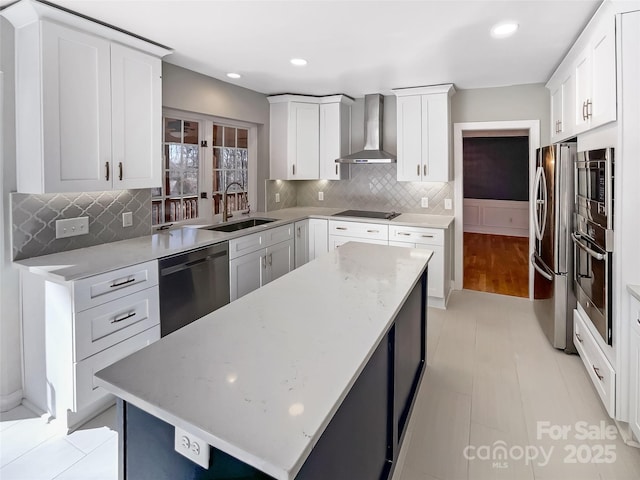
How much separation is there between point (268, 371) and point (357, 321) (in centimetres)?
46

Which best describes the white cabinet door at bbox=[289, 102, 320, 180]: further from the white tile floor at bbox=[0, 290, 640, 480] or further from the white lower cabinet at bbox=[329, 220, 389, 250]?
the white tile floor at bbox=[0, 290, 640, 480]

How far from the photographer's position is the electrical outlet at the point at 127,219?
3.02 m

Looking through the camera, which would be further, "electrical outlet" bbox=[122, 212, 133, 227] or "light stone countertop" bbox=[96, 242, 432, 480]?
"electrical outlet" bbox=[122, 212, 133, 227]

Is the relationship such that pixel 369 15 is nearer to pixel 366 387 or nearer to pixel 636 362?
pixel 366 387

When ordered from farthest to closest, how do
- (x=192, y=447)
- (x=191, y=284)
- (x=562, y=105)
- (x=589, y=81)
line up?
(x=562, y=105) → (x=191, y=284) → (x=589, y=81) → (x=192, y=447)

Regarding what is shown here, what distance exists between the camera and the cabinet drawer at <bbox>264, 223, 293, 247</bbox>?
3.88 meters

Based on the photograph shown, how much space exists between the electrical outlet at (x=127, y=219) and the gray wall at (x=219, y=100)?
1.05 meters

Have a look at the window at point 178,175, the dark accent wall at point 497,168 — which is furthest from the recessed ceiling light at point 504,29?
the dark accent wall at point 497,168

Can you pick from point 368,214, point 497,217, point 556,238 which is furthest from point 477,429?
point 497,217

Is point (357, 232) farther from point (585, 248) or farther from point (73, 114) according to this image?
point (73, 114)

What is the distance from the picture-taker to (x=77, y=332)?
2.11m

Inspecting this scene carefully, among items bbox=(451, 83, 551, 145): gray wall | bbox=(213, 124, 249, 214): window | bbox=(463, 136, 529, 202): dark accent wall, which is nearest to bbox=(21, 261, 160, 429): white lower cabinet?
bbox=(213, 124, 249, 214): window

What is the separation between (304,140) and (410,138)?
4.22ft

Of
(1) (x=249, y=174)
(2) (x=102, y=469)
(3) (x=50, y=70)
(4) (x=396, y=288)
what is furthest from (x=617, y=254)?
(1) (x=249, y=174)
